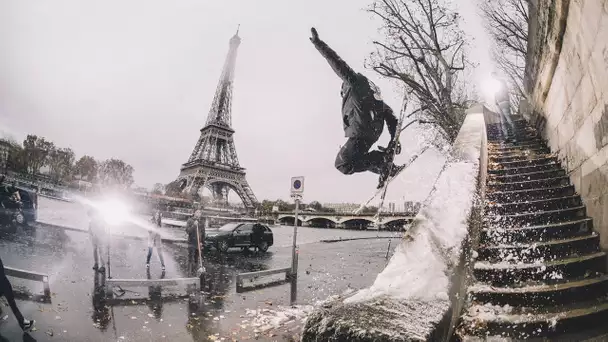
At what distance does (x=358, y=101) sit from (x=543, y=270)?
12.7ft

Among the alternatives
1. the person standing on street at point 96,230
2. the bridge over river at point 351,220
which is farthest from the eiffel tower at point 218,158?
the person standing on street at point 96,230

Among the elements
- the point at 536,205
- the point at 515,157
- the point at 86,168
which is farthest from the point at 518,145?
the point at 86,168

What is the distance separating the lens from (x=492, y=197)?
511 centimetres

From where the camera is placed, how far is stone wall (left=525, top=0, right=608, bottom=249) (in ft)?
12.5

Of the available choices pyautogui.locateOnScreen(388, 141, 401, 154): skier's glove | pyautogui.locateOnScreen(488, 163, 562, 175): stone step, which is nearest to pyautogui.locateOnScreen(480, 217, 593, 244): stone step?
pyautogui.locateOnScreen(488, 163, 562, 175): stone step

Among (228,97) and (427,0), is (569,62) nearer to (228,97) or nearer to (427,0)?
(427,0)

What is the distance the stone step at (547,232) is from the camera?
3.87m

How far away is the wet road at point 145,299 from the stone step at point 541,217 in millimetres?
3457

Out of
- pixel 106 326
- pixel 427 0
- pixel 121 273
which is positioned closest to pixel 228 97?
pixel 427 0

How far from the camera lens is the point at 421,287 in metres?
2.31

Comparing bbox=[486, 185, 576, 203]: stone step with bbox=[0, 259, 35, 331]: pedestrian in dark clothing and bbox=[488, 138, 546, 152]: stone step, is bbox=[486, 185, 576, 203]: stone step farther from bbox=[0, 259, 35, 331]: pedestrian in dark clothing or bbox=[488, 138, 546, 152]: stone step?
bbox=[0, 259, 35, 331]: pedestrian in dark clothing

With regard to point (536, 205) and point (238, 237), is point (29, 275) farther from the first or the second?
point (238, 237)

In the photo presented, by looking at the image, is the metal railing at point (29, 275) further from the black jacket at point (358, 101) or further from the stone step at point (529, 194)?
the stone step at point (529, 194)

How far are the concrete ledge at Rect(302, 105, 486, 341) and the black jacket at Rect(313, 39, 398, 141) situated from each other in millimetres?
1985
